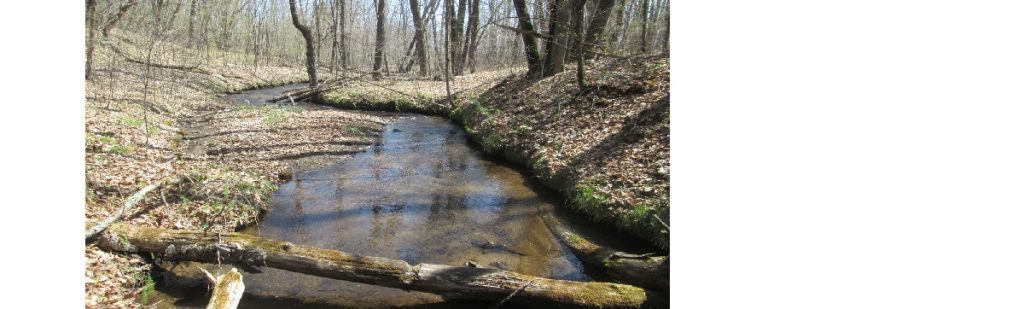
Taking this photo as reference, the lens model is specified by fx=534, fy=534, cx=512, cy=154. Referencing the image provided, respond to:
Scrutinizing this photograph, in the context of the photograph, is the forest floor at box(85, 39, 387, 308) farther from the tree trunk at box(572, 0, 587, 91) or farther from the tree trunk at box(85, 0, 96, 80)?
the tree trunk at box(572, 0, 587, 91)

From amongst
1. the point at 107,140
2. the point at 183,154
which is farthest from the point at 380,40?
the point at 107,140

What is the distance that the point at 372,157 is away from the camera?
13.7 meters

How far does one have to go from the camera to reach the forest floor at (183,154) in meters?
6.42

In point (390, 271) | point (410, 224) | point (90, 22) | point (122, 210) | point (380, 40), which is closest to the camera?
point (390, 271)

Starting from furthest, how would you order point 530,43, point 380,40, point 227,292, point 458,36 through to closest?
point 458,36 → point 380,40 → point 530,43 → point 227,292

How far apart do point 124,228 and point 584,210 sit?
6613mm

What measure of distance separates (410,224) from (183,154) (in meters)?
5.84

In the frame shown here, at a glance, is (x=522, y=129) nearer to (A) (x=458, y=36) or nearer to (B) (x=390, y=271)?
(B) (x=390, y=271)

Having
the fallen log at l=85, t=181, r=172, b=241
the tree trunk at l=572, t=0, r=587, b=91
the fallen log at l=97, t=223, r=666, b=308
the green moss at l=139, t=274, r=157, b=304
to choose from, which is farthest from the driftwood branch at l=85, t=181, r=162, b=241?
the tree trunk at l=572, t=0, r=587, b=91

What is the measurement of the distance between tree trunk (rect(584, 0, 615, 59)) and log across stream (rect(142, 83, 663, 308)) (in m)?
6.82

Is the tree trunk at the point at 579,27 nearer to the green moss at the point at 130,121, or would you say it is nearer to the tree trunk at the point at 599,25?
the tree trunk at the point at 599,25

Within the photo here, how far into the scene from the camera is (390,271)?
593 centimetres

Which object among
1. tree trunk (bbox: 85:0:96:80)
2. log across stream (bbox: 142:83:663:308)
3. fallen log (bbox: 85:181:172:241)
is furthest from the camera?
tree trunk (bbox: 85:0:96:80)

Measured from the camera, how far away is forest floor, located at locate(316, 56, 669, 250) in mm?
8680
